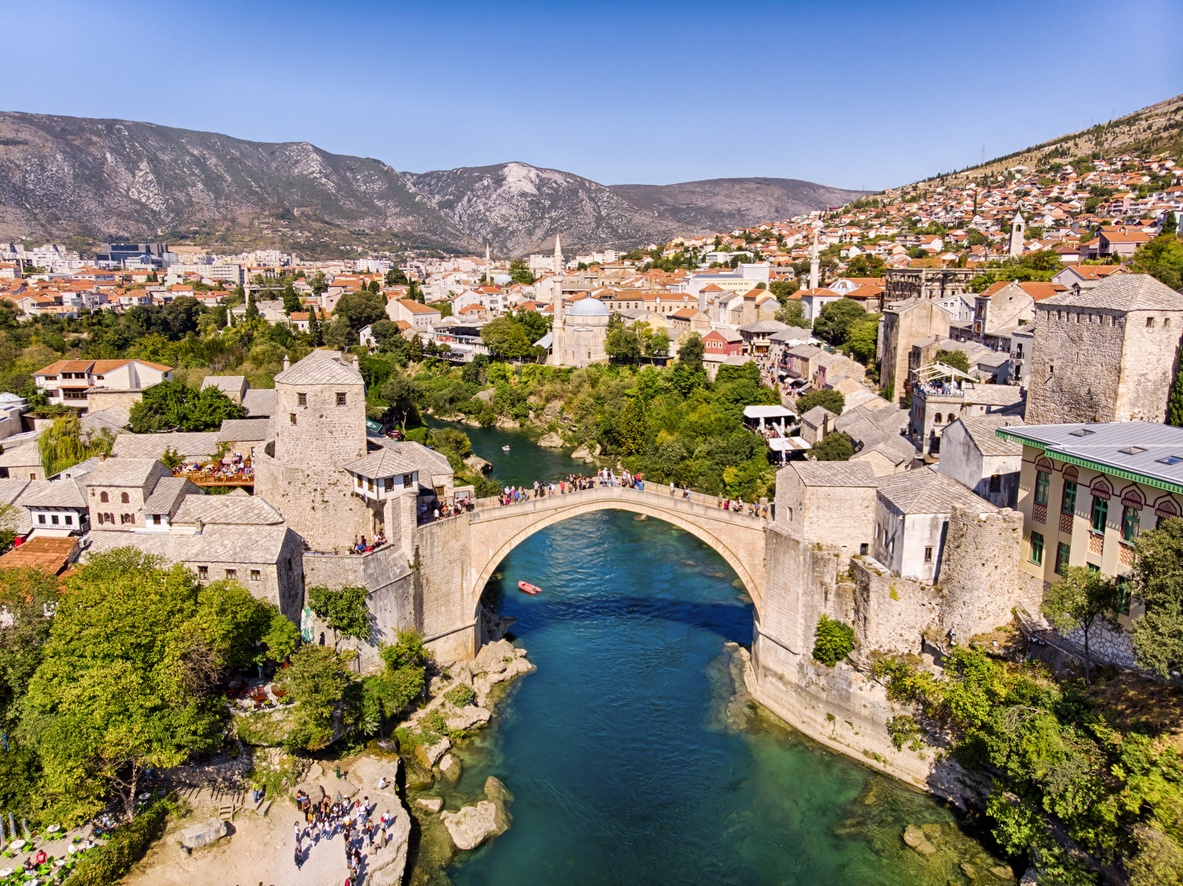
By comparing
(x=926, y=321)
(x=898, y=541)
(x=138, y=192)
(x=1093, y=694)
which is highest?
(x=138, y=192)

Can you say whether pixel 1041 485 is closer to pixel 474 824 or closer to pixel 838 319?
pixel 474 824

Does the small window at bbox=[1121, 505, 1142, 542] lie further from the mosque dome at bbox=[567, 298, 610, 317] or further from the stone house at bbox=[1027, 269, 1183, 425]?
the mosque dome at bbox=[567, 298, 610, 317]

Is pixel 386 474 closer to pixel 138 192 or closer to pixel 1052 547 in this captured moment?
pixel 1052 547

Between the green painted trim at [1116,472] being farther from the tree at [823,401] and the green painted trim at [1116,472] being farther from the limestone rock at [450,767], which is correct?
the tree at [823,401]

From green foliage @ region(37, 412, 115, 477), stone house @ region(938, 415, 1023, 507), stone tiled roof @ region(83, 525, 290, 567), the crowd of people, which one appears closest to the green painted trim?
stone house @ region(938, 415, 1023, 507)

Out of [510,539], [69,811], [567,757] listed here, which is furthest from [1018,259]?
[69,811]

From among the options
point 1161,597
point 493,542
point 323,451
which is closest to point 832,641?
point 1161,597

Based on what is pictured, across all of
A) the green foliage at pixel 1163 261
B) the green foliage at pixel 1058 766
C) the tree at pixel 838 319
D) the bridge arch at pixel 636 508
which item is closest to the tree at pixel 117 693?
the bridge arch at pixel 636 508
